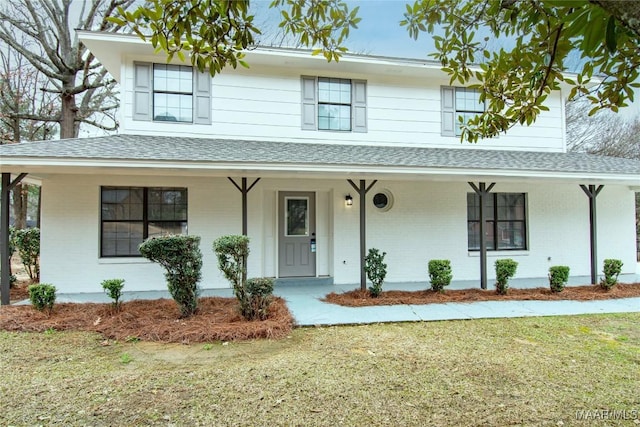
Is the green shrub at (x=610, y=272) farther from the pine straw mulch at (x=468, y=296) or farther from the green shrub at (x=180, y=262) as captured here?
the green shrub at (x=180, y=262)

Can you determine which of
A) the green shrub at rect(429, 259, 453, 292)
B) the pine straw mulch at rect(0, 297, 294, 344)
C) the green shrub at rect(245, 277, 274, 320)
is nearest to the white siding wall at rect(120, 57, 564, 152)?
the green shrub at rect(429, 259, 453, 292)

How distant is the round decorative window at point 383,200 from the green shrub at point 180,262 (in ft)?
14.9

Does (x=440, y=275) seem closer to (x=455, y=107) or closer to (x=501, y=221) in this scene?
(x=501, y=221)

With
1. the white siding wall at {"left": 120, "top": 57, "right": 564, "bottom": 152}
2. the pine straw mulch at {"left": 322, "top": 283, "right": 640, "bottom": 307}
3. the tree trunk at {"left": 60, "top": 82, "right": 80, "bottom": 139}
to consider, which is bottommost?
the pine straw mulch at {"left": 322, "top": 283, "right": 640, "bottom": 307}

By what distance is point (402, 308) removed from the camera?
610 cm

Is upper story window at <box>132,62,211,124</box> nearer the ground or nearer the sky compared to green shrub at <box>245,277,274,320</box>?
nearer the sky

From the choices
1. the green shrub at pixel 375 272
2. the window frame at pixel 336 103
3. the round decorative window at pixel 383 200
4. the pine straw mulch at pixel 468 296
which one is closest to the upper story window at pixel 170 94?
the window frame at pixel 336 103

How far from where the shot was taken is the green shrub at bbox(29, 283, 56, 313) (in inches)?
214

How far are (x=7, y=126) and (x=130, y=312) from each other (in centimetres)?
1421

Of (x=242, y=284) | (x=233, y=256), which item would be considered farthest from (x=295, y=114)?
(x=242, y=284)

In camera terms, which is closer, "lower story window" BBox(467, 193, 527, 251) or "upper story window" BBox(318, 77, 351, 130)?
"upper story window" BBox(318, 77, 351, 130)

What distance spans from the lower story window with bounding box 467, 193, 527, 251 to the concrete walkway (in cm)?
246

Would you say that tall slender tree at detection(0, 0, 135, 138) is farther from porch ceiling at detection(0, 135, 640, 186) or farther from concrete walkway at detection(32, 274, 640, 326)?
concrete walkway at detection(32, 274, 640, 326)

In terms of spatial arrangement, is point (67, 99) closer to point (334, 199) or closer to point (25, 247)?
point (25, 247)
